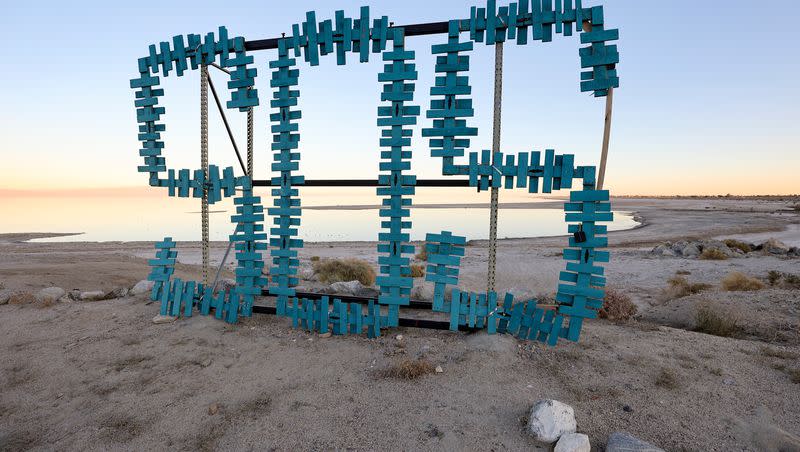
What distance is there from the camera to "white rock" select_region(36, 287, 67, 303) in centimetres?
836

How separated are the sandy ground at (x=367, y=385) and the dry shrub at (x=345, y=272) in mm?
5012

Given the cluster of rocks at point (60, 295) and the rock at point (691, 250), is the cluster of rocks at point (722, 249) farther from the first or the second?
the cluster of rocks at point (60, 295)

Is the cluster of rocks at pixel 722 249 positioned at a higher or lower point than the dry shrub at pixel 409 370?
higher

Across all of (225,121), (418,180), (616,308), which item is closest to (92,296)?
(225,121)

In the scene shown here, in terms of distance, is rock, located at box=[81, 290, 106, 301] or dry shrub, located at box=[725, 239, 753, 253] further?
dry shrub, located at box=[725, 239, 753, 253]

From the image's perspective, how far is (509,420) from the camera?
413cm

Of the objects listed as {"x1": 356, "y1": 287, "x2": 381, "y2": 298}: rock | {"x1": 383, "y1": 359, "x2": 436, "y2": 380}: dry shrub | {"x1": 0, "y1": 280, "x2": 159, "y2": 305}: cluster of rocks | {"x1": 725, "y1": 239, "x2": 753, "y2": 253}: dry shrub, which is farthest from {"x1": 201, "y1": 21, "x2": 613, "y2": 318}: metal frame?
{"x1": 725, "y1": 239, "x2": 753, "y2": 253}: dry shrub

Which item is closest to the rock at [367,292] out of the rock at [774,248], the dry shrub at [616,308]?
the dry shrub at [616,308]

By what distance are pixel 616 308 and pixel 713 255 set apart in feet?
31.7

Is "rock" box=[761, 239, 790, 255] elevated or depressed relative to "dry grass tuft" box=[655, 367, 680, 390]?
elevated

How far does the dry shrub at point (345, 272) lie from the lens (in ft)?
40.5

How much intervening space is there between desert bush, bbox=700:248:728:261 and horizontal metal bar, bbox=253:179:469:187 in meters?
13.1

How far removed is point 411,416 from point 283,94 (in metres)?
5.14

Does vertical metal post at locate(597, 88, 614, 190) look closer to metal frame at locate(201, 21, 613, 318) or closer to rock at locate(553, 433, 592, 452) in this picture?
metal frame at locate(201, 21, 613, 318)
